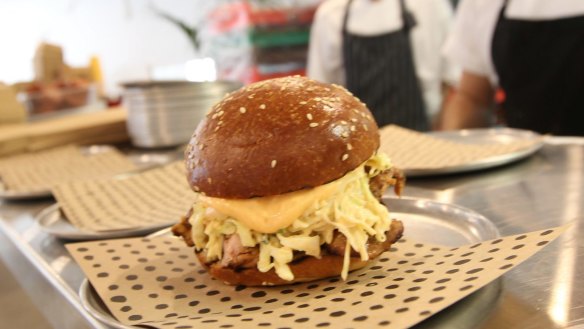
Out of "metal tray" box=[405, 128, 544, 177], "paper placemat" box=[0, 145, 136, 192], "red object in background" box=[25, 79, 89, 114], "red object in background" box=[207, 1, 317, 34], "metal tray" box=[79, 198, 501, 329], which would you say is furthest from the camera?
"red object in background" box=[207, 1, 317, 34]

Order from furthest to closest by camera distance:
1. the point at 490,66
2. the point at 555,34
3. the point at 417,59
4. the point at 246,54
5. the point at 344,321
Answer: the point at 246,54
the point at 417,59
the point at 490,66
the point at 555,34
the point at 344,321

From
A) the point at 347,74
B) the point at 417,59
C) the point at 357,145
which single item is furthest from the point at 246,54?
the point at 357,145

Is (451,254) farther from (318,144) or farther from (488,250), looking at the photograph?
(318,144)

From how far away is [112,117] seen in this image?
9.70 feet

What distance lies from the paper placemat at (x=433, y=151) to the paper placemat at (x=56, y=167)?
988 mm

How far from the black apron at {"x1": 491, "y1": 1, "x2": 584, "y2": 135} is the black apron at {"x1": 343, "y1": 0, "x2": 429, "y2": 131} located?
1358 millimetres

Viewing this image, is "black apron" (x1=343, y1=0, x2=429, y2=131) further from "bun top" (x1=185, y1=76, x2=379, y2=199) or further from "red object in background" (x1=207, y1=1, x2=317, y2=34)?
"bun top" (x1=185, y1=76, x2=379, y2=199)

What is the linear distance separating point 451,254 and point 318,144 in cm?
30

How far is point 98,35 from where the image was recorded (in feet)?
30.3

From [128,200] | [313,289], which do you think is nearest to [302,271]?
[313,289]

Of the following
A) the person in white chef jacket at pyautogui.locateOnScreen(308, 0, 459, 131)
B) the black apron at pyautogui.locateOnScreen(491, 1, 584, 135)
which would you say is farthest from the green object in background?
the black apron at pyautogui.locateOnScreen(491, 1, 584, 135)

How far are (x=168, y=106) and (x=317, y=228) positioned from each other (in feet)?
5.04

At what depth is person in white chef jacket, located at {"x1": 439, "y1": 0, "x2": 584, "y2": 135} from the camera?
240 centimetres

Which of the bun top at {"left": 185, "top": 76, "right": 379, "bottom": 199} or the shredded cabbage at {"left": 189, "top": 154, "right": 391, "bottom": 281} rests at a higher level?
the bun top at {"left": 185, "top": 76, "right": 379, "bottom": 199}
